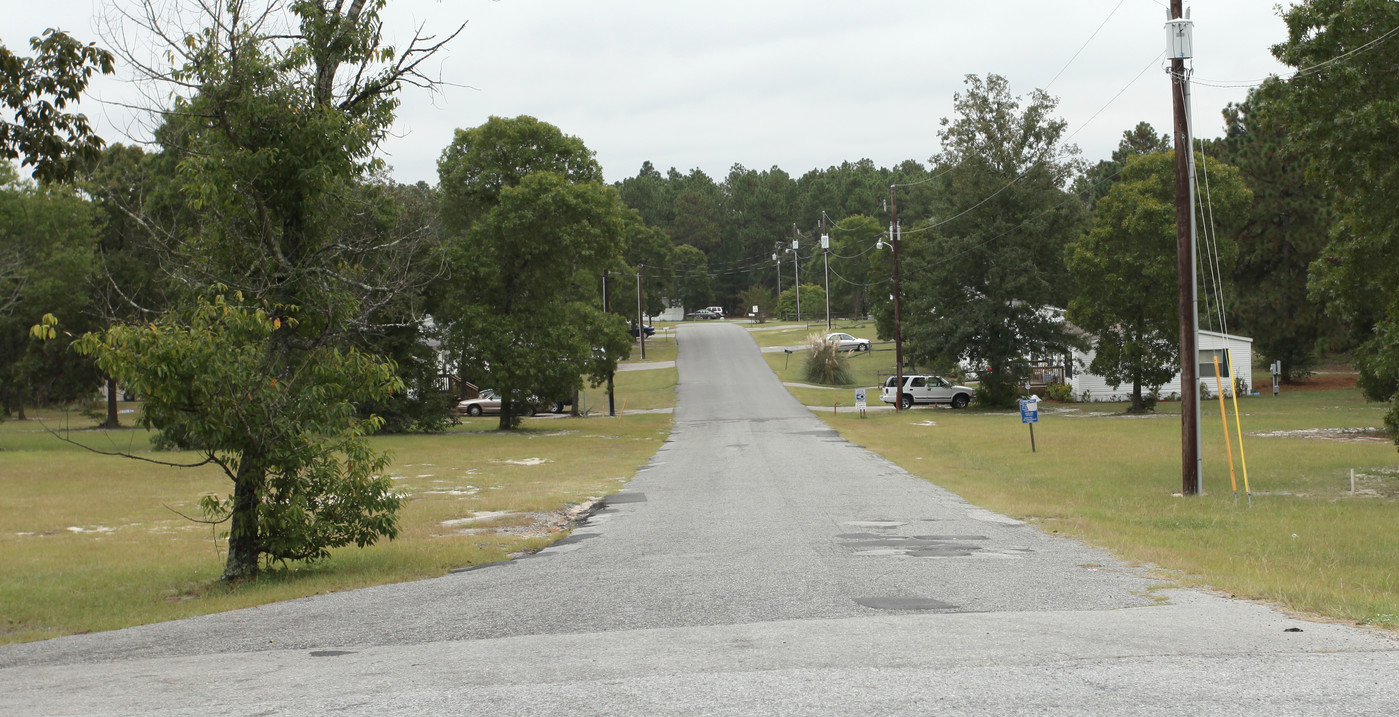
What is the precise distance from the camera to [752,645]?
730 centimetres

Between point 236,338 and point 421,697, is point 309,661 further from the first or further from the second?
point 236,338

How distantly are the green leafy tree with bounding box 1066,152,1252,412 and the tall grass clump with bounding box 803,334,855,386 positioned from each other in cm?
2134

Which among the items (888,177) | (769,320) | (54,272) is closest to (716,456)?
(54,272)

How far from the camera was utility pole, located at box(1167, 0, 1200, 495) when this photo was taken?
61.0 ft

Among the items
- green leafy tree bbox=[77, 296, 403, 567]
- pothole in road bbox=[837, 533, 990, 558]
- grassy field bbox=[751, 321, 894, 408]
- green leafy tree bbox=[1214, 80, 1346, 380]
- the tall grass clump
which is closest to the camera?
green leafy tree bbox=[77, 296, 403, 567]

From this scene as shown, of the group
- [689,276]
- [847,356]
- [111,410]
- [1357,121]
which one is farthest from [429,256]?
[689,276]

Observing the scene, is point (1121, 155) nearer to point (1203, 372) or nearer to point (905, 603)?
point (1203, 372)

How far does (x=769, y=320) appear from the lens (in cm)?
12156

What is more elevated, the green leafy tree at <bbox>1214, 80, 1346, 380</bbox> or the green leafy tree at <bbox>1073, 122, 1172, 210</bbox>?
the green leafy tree at <bbox>1073, 122, 1172, 210</bbox>

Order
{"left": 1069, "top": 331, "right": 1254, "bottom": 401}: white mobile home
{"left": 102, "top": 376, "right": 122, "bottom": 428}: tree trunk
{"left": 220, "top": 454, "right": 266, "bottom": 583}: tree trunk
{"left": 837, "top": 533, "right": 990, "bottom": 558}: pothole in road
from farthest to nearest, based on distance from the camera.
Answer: {"left": 1069, "top": 331, "right": 1254, "bottom": 401}: white mobile home
{"left": 102, "top": 376, "right": 122, "bottom": 428}: tree trunk
{"left": 837, "top": 533, "right": 990, "bottom": 558}: pothole in road
{"left": 220, "top": 454, "right": 266, "bottom": 583}: tree trunk

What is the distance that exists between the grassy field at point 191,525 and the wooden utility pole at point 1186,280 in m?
11.3

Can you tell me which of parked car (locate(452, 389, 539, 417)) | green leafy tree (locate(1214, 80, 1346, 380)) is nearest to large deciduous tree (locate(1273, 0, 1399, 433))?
green leafy tree (locate(1214, 80, 1346, 380))

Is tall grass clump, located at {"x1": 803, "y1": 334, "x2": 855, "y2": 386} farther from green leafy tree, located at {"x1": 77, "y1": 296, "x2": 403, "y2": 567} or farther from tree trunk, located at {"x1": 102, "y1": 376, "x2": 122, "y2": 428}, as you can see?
green leafy tree, located at {"x1": 77, "y1": 296, "x2": 403, "y2": 567}

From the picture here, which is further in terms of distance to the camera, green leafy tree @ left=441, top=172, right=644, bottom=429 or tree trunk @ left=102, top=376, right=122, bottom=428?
tree trunk @ left=102, top=376, right=122, bottom=428
